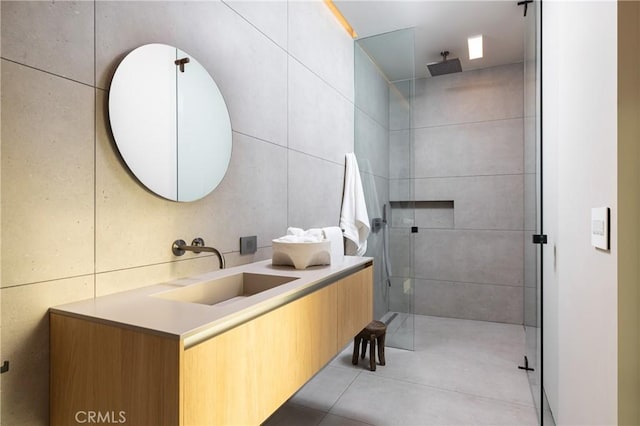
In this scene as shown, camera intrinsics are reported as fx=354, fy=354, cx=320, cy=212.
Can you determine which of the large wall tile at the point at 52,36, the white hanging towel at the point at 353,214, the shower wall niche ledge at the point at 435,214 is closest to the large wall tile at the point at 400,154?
the white hanging towel at the point at 353,214

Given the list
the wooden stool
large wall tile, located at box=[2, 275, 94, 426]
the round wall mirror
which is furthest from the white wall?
large wall tile, located at box=[2, 275, 94, 426]

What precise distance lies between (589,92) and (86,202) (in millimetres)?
1615

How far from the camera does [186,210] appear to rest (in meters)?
1.42

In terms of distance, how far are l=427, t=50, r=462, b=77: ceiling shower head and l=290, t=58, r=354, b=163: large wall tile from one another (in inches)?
43.8

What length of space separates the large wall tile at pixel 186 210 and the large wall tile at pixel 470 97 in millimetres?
2428

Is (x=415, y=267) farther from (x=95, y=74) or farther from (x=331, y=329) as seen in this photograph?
(x=95, y=74)

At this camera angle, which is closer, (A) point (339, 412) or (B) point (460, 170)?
(A) point (339, 412)

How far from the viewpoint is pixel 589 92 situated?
115 cm

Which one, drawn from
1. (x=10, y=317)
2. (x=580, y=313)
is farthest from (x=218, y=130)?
(x=580, y=313)

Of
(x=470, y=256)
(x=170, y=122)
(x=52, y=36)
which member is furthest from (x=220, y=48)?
(x=470, y=256)

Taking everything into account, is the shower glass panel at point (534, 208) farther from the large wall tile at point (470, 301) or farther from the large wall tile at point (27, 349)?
the large wall tile at point (27, 349)

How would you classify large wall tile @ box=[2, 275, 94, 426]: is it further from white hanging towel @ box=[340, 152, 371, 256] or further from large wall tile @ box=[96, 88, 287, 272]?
white hanging towel @ box=[340, 152, 371, 256]

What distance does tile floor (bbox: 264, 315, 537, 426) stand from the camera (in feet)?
6.46

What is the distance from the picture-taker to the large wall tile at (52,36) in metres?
0.90
